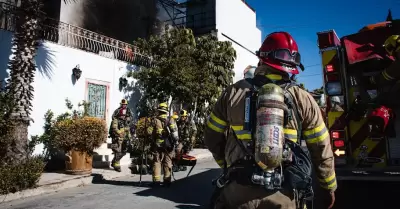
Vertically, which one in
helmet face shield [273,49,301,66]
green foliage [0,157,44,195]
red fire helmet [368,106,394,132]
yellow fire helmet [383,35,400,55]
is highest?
yellow fire helmet [383,35,400,55]

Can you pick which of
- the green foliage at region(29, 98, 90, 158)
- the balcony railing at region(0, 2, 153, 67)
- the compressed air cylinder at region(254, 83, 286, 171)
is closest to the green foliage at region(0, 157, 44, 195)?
the green foliage at region(29, 98, 90, 158)

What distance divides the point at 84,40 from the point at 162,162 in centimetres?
670

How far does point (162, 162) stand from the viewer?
22.6 ft

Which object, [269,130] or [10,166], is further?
[10,166]

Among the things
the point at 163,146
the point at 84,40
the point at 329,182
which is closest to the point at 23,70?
the point at 163,146

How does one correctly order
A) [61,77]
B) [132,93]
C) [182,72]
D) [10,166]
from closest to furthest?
[10,166], [61,77], [182,72], [132,93]

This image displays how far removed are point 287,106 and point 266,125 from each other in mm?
226

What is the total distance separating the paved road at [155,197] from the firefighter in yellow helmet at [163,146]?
332mm

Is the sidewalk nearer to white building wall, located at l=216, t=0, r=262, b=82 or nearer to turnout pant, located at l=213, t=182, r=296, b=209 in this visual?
turnout pant, located at l=213, t=182, r=296, b=209

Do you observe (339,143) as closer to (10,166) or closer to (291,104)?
(291,104)

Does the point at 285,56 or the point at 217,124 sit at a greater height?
the point at 285,56

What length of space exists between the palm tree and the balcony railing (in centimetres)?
215

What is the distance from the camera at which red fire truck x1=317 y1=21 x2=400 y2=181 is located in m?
4.49

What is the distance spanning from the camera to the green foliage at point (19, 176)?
17.9 ft
